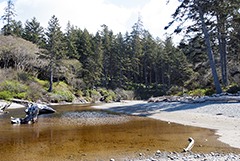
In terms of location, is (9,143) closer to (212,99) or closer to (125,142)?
(125,142)

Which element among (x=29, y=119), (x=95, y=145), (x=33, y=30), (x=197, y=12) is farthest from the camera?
(x=33, y=30)

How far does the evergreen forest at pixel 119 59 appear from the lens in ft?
53.5

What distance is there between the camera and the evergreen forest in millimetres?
16297

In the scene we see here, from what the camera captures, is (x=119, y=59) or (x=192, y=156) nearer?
(x=192, y=156)

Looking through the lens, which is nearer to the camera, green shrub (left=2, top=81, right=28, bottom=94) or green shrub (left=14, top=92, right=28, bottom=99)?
green shrub (left=2, top=81, right=28, bottom=94)

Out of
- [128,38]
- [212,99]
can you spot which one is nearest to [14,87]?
[212,99]

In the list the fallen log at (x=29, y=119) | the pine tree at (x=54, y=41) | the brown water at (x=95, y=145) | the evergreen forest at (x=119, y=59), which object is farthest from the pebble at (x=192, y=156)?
the pine tree at (x=54, y=41)

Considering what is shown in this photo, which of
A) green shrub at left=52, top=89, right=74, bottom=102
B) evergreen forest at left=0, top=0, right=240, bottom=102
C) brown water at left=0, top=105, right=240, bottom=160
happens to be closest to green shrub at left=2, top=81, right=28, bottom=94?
evergreen forest at left=0, top=0, right=240, bottom=102

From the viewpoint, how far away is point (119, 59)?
45.4 meters

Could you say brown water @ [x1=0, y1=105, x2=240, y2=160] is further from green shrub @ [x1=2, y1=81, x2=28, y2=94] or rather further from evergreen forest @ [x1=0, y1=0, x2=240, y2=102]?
green shrub @ [x1=2, y1=81, x2=28, y2=94]

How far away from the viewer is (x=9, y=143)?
488 centimetres

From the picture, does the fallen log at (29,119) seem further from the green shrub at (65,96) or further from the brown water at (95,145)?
the green shrub at (65,96)

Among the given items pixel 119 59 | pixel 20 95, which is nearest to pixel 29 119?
pixel 20 95

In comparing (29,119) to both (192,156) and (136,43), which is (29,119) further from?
(136,43)
